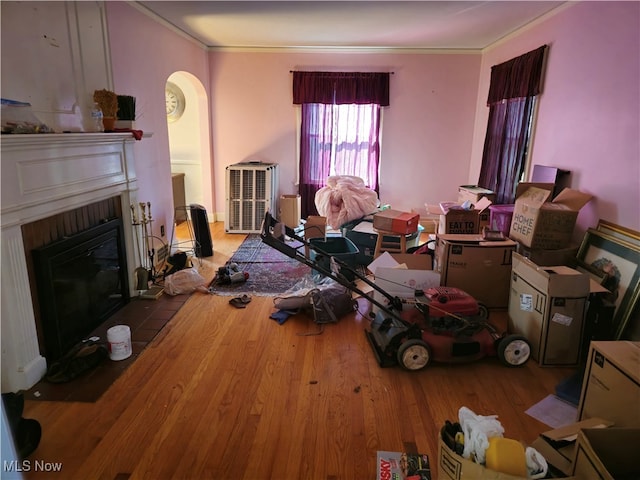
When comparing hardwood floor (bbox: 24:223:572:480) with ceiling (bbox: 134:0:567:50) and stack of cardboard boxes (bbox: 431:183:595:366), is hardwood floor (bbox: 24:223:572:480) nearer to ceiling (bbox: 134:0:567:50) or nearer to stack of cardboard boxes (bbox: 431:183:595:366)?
stack of cardboard boxes (bbox: 431:183:595:366)

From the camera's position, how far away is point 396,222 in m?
3.94

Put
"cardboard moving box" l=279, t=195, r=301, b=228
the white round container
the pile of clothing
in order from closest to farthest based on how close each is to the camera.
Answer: the white round container, the pile of clothing, "cardboard moving box" l=279, t=195, r=301, b=228

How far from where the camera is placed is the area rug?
3.71 m

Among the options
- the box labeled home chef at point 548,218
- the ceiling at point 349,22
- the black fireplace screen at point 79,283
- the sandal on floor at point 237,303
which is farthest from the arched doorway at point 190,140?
the box labeled home chef at point 548,218

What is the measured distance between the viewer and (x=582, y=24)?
10.3ft

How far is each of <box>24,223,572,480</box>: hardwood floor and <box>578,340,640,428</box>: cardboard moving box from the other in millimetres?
311

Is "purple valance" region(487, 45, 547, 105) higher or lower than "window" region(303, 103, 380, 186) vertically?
higher

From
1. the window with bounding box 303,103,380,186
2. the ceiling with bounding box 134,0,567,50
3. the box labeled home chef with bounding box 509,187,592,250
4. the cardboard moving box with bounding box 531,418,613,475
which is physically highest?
the ceiling with bounding box 134,0,567,50

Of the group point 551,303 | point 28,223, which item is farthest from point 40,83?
point 551,303

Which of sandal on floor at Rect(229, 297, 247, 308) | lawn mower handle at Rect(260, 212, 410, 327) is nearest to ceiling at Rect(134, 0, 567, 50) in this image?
lawn mower handle at Rect(260, 212, 410, 327)

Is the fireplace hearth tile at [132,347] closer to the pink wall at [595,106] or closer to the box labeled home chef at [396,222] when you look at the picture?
the box labeled home chef at [396,222]

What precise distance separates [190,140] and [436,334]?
16.0ft

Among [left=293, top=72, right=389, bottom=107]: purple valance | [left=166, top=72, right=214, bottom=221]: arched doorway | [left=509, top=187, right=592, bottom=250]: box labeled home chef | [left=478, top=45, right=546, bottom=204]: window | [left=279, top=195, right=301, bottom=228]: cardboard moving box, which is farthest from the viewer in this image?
[left=166, top=72, right=214, bottom=221]: arched doorway

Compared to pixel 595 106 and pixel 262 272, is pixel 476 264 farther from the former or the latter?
pixel 262 272
